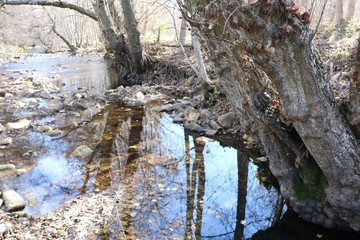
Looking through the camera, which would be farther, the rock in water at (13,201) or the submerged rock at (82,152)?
the submerged rock at (82,152)

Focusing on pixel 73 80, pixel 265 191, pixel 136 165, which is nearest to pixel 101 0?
pixel 73 80

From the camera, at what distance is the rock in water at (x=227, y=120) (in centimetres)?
683

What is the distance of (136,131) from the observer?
704 centimetres

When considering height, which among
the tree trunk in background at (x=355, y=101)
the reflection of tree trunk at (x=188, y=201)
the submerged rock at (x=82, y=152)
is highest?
the tree trunk in background at (x=355, y=101)

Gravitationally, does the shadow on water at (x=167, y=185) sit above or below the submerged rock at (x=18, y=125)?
below

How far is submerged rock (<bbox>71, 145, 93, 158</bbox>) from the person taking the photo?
5641 millimetres

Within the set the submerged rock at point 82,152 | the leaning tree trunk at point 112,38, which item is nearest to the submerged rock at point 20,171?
the submerged rock at point 82,152

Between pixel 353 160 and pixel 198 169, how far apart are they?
2451 millimetres

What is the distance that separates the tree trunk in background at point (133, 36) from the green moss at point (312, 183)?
9.26 metres

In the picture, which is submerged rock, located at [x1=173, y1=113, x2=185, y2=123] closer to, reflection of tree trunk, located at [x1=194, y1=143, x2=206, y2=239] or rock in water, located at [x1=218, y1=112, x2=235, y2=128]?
rock in water, located at [x1=218, y1=112, x2=235, y2=128]

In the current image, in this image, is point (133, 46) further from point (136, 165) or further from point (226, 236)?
point (226, 236)

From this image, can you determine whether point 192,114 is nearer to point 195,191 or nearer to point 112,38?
point 195,191

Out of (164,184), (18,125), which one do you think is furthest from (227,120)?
(18,125)

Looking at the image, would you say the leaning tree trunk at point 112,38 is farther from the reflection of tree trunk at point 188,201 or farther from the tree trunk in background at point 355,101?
the tree trunk in background at point 355,101
